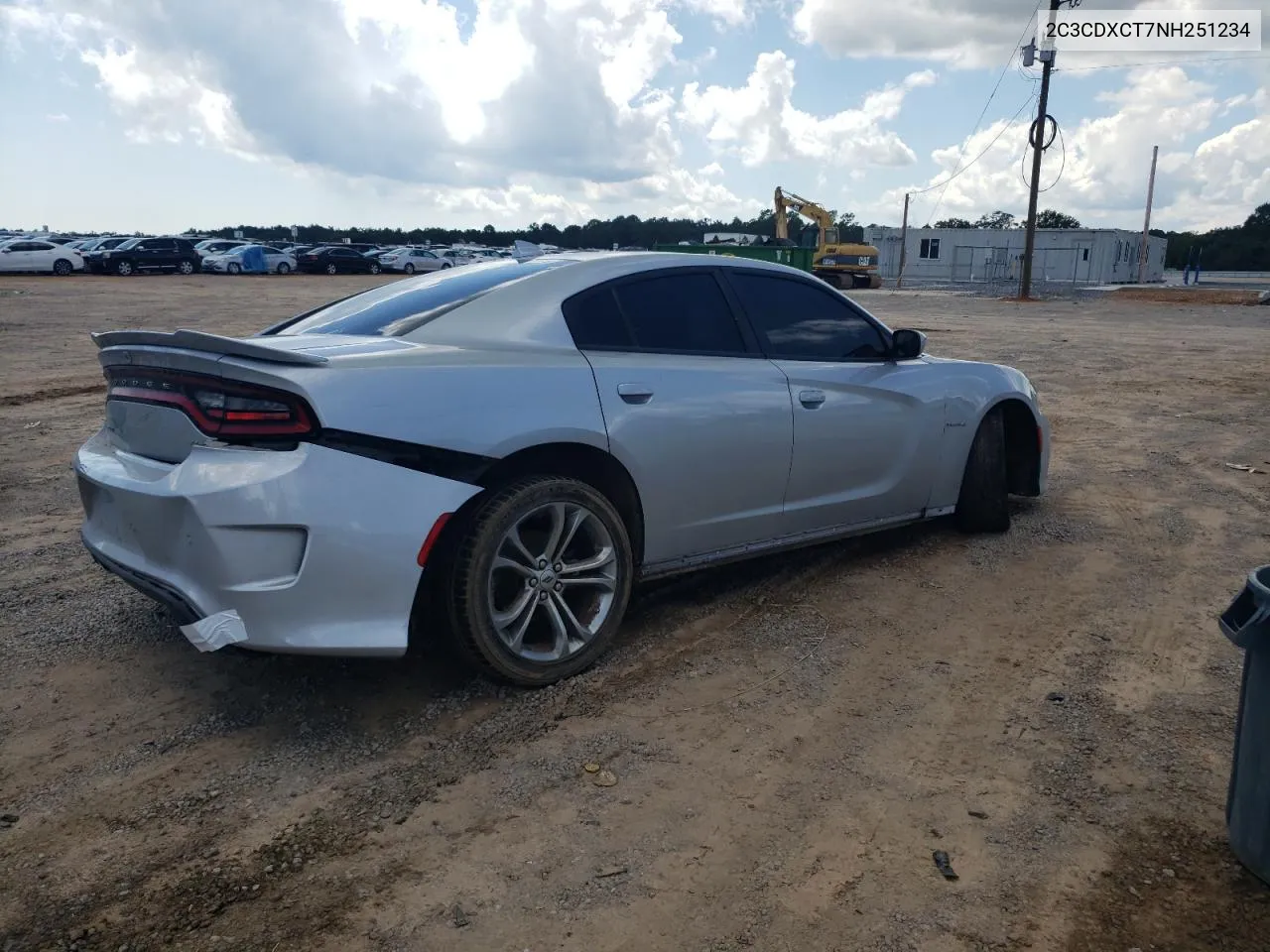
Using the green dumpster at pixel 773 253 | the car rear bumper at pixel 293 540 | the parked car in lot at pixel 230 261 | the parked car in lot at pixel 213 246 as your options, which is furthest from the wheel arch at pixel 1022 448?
the parked car in lot at pixel 213 246

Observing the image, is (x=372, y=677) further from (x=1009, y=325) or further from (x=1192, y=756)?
(x=1009, y=325)

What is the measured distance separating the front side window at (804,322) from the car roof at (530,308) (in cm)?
46

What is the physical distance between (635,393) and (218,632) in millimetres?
1680

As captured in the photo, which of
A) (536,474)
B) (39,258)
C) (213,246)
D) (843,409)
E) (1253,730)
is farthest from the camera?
(213,246)

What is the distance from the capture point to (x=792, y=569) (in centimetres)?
491

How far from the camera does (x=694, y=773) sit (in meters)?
3.05

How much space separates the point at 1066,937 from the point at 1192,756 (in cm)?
113

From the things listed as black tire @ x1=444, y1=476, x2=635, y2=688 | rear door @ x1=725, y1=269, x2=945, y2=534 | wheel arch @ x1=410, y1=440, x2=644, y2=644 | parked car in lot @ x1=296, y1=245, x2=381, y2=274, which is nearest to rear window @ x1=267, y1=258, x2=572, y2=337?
wheel arch @ x1=410, y1=440, x2=644, y2=644

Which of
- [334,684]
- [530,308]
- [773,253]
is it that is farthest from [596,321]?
[773,253]

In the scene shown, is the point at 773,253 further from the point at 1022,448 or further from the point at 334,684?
the point at 334,684

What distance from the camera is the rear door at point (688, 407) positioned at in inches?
149

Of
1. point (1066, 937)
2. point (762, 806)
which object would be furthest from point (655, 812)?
point (1066, 937)

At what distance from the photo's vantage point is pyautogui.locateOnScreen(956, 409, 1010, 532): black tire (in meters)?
5.34

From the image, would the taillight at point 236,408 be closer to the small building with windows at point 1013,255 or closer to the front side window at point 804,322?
the front side window at point 804,322
